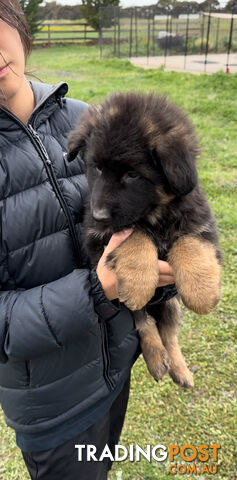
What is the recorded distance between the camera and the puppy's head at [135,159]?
1670 mm

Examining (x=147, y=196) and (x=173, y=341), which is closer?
(x=147, y=196)

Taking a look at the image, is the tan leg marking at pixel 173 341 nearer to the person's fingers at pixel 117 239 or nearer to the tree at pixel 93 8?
the person's fingers at pixel 117 239

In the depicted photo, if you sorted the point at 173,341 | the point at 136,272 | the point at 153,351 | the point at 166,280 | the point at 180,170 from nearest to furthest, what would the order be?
the point at 180,170
the point at 136,272
the point at 166,280
the point at 153,351
the point at 173,341

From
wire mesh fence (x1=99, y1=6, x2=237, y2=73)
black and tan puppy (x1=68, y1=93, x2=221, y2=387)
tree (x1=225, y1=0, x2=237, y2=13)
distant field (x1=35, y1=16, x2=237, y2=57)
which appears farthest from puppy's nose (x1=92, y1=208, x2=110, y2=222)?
wire mesh fence (x1=99, y1=6, x2=237, y2=73)

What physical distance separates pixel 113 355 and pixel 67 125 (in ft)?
3.70

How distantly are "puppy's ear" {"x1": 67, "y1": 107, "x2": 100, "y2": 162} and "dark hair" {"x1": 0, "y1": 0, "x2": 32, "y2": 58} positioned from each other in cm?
40

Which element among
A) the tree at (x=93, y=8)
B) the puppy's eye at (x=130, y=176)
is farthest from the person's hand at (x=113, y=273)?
the tree at (x=93, y=8)

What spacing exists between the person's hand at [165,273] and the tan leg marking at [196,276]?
0.03 meters

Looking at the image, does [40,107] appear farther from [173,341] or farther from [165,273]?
[173,341]

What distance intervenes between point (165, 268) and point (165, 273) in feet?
0.10

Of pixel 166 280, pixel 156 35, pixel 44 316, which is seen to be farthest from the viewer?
pixel 156 35

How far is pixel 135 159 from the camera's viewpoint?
1.70 meters

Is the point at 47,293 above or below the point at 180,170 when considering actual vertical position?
below

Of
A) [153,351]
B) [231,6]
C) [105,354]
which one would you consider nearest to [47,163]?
[105,354]
